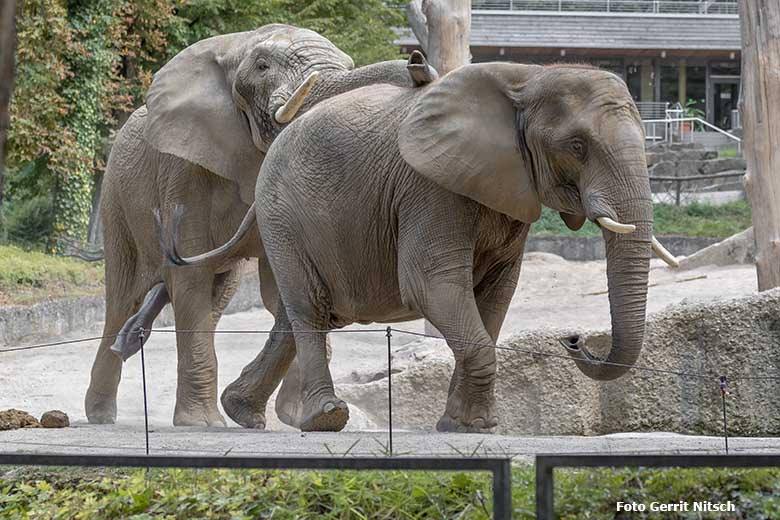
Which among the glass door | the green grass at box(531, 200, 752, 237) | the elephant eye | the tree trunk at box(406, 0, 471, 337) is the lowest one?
the elephant eye

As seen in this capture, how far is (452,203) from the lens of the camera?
7379 millimetres

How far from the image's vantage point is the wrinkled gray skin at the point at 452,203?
6812 mm

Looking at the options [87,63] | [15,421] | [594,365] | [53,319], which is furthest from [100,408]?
[87,63]

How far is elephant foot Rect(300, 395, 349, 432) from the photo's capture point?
7980 mm

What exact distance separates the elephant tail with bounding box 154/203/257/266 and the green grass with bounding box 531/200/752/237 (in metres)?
16.2

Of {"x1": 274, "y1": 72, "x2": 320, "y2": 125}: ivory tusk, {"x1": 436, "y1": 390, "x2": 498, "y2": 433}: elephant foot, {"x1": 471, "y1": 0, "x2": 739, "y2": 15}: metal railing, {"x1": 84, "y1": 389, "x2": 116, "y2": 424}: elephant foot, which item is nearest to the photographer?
{"x1": 436, "y1": 390, "x2": 498, "y2": 433}: elephant foot

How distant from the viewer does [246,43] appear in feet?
32.0

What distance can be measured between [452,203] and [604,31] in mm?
30825

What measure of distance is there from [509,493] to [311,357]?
365cm

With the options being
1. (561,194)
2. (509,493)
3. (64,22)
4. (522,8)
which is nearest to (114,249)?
(561,194)

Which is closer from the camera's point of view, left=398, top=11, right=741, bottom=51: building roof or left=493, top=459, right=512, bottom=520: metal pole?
left=493, top=459, right=512, bottom=520: metal pole

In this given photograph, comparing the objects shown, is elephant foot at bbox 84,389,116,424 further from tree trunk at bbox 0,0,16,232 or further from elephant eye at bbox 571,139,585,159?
tree trunk at bbox 0,0,16,232

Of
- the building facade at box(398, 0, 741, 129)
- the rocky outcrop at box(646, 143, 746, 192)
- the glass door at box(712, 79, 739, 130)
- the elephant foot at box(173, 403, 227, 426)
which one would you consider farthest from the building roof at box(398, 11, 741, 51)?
the elephant foot at box(173, 403, 227, 426)

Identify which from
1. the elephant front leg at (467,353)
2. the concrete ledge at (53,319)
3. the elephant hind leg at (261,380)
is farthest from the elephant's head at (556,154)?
the concrete ledge at (53,319)
